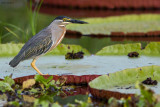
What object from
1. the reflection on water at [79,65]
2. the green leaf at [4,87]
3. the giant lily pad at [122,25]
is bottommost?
the giant lily pad at [122,25]

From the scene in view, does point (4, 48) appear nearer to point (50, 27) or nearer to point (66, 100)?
point (50, 27)

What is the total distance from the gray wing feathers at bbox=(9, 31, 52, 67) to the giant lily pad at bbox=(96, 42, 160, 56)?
0.93 metres

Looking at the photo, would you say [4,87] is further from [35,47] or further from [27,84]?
[35,47]

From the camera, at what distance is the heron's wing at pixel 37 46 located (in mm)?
4477

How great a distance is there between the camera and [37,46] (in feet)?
14.8

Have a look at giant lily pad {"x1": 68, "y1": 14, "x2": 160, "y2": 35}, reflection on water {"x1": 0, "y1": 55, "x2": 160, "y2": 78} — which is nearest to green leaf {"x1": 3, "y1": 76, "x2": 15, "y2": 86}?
reflection on water {"x1": 0, "y1": 55, "x2": 160, "y2": 78}

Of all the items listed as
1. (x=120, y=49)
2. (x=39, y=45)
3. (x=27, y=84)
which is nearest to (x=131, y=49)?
(x=120, y=49)

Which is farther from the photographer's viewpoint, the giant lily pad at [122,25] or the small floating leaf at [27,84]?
the giant lily pad at [122,25]

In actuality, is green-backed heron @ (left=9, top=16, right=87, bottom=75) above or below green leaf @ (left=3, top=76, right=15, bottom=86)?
above

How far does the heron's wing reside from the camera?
4477 mm

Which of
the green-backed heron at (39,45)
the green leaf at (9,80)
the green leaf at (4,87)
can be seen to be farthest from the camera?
the green-backed heron at (39,45)

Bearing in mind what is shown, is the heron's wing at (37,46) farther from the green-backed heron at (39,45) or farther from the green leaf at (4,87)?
the green leaf at (4,87)

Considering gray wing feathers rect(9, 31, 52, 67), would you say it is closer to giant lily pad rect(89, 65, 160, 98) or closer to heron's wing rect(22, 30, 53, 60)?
heron's wing rect(22, 30, 53, 60)

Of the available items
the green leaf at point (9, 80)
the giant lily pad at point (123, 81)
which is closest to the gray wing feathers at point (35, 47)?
the green leaf at point (9, 80)
